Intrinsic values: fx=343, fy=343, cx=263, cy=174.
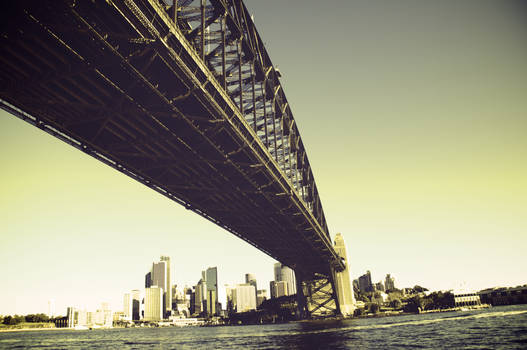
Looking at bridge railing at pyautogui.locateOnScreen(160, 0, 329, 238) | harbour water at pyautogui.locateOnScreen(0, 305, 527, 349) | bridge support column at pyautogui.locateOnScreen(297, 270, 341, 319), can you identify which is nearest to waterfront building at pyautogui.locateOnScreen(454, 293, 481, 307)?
bridge support column at pyautogui.locateOnScreen(297, 270, 341, 319)

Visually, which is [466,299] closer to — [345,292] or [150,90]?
[345,292]

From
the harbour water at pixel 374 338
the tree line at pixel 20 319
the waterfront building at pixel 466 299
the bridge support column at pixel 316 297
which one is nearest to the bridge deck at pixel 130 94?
the harbour water at pixel 374 338

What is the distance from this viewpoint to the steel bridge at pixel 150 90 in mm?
16047

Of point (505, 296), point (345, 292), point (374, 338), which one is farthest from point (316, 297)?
point (505, 296)

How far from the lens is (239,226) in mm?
50500

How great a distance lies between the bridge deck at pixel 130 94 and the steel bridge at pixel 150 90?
6 cm

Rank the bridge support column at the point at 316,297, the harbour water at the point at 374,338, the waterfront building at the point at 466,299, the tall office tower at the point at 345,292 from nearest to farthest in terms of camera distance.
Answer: the harbour water at the point at 374,338 < the tall office tower at the point at 345,292 < the bridge support column at the point at 316,297 < the waterfront building at the point at 466,299

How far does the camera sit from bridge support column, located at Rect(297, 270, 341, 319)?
9169 cm

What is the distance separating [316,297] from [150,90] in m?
86.3

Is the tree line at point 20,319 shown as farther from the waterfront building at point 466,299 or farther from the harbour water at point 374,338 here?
the waterfront building at point 466,299

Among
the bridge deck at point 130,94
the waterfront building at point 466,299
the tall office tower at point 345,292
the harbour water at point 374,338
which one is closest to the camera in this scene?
the bridge deck at point 130,94

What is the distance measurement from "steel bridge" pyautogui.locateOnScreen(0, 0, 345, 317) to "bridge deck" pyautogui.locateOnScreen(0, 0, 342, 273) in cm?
6

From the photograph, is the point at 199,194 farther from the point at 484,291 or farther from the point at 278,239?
the point at 484,291

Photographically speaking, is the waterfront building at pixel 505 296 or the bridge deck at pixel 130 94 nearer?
the bridge deck at pixel 130 94
